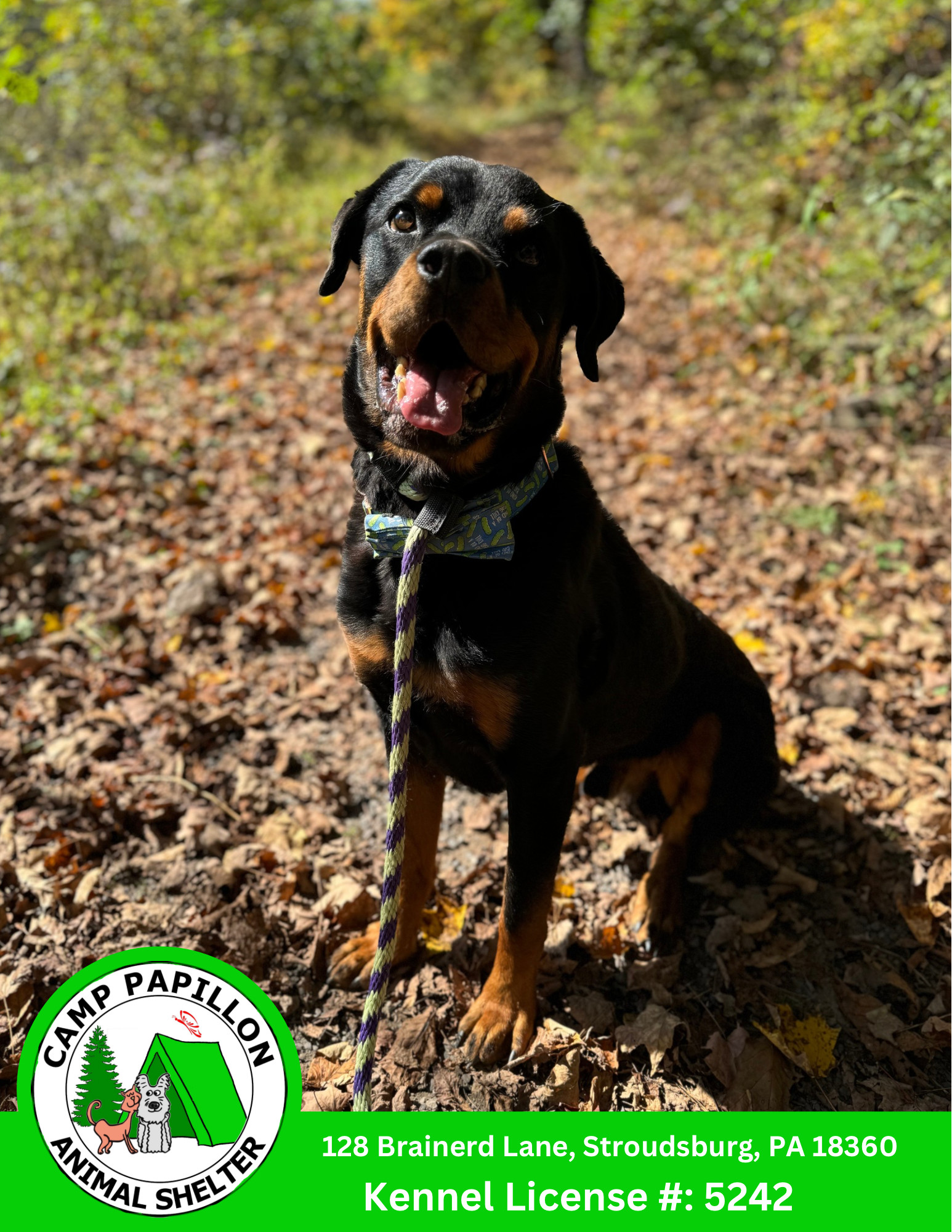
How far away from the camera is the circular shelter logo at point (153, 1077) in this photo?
6.08 feet

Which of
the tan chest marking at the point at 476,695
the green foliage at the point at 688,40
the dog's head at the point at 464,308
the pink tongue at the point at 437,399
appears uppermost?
the green foliage at the point at 688,40

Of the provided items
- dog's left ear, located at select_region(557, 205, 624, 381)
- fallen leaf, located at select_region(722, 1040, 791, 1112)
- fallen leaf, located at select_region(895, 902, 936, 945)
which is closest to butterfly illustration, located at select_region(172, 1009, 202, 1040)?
fallen leaf, located at select_region(722, 1040, 791, 1112)

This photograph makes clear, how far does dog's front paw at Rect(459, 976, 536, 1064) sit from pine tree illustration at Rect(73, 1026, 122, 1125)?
936 millimetres

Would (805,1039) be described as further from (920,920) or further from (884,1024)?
(920,920)

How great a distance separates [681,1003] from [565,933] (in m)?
0.42

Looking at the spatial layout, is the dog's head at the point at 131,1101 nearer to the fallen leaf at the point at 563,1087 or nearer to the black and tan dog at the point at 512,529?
the black and tan dog at the point at 512,529

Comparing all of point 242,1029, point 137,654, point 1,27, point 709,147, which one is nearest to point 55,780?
point 137,654

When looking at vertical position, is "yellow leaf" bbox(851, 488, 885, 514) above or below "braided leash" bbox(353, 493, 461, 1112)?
above

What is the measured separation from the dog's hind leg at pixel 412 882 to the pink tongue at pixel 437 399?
43.6 inches

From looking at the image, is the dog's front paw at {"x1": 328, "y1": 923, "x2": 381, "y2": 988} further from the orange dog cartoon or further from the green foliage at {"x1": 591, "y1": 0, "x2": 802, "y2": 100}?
the green foliage at {"x1": 591, "y1": 0, "x2": 802, "y2": 100}

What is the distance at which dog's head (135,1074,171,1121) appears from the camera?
187cm

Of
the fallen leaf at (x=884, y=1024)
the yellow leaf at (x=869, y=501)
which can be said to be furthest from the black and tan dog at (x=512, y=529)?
the yellow leaf at (x=869, y=501)

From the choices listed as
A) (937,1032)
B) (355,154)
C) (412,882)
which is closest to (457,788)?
(412,882)

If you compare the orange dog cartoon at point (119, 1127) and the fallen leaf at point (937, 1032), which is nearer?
the orange dog cartoon at point (119, 1127)
